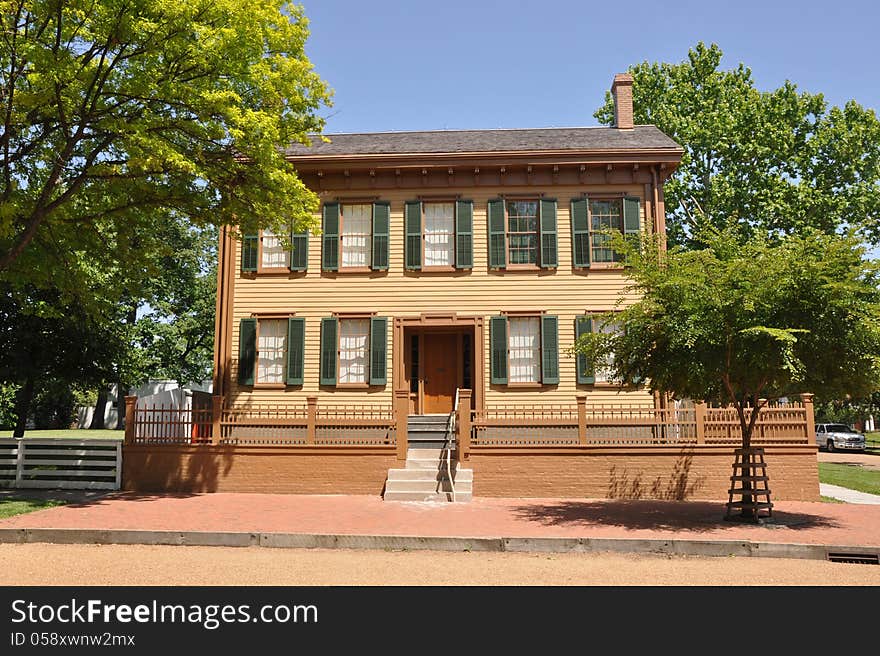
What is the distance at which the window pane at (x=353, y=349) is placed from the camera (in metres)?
17.8

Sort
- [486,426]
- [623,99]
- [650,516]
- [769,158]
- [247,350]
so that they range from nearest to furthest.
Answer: [650,516] → [486,426] → [247,350] → [623,99] → [769,158]

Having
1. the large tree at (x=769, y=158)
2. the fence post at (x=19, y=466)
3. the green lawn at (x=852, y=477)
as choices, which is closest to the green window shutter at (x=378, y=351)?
the fence post at (x=19, y=466)

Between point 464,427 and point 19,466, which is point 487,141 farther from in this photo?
point 19,466

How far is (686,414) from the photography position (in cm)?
1523

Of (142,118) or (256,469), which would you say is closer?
(142,118)

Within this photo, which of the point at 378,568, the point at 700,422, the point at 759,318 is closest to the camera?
the point at 378,568

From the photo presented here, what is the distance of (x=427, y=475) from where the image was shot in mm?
15125

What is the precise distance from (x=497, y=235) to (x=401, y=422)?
5558mm

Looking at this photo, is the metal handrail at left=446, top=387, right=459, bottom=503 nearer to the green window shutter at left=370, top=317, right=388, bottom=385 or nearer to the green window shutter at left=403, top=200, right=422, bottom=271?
the green window shutter at left=370, top=317, right=388, bottom=385

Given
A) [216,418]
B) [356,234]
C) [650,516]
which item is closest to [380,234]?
[356,234]

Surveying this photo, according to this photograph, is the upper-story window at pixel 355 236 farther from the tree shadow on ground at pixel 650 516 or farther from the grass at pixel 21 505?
the grass at pixel 21 505

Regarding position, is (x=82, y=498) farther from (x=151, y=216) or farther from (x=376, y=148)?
(x=376, y=148)

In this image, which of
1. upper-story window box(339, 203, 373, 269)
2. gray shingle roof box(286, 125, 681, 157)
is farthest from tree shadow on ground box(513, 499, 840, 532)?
gray shingle roof box(286, 125, 681, 157)

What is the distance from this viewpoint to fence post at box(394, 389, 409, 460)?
51.0 feet
